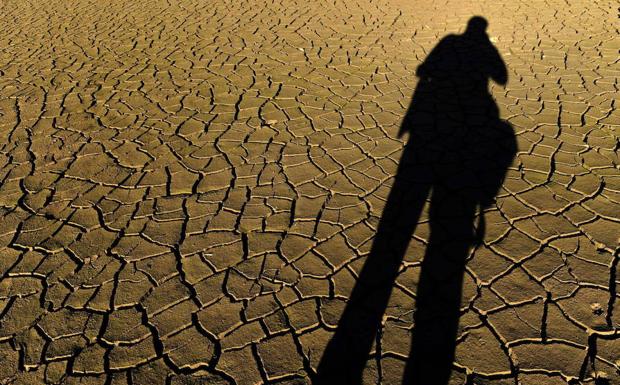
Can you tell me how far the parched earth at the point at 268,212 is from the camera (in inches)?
88.7

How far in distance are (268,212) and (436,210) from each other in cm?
120

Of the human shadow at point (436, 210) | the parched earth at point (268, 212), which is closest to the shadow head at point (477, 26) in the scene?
the parched earth at point (268, 212)

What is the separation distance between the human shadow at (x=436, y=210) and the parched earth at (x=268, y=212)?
7 cm

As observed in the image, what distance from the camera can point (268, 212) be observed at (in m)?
3.17

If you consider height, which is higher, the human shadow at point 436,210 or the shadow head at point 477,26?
the shadow head at point 477,26

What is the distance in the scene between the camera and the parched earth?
88.7 inches

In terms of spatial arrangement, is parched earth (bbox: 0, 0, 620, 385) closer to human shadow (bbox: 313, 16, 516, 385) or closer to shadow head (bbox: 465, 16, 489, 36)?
human shadow (bbox: 313, 16, 516, 385)

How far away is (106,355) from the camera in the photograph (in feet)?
7.45

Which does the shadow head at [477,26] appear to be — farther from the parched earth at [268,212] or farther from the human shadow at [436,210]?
the human shadow at [436,210]

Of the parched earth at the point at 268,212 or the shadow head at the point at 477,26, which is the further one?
the shadow head at the point at 477,26

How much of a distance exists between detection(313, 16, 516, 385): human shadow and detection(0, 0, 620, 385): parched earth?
0.07 m

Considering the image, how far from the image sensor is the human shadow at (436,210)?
2.21 m

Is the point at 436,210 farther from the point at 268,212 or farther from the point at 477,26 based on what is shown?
the point at 477,26

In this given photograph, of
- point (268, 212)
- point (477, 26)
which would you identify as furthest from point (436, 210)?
point (477, 26)
